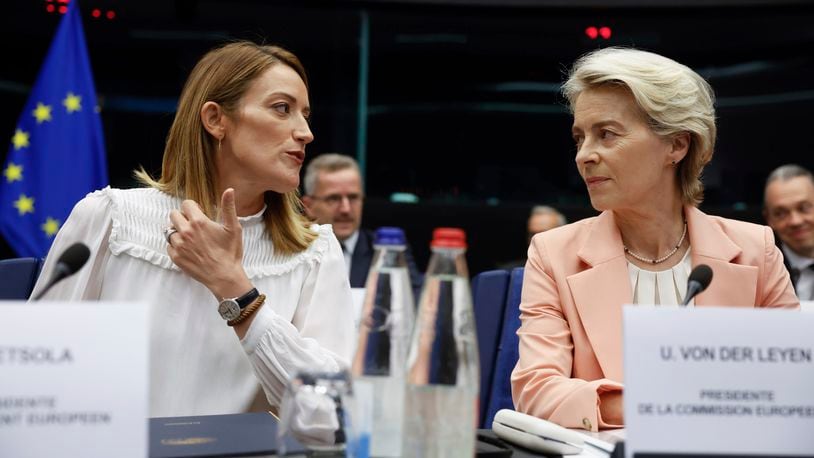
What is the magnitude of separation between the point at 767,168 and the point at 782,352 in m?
5.63

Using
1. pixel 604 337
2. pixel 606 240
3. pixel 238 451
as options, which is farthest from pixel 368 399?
pixel 606 240

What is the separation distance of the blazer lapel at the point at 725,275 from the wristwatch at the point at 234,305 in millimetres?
892

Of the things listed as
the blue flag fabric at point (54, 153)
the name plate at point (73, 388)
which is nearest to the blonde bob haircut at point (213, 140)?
the name plate at point (73, 388)

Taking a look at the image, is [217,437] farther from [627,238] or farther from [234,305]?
[627,238]

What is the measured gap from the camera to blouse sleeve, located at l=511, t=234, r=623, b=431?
1.68m

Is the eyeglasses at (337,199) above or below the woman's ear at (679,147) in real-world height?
above

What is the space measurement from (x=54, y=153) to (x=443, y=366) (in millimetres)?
4053

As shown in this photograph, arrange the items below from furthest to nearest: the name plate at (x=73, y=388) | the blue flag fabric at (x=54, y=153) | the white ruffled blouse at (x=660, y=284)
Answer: the blue flag fabric at (x=54, y=153), the white ruffled blouse at (x=660, y=284), the name plate at (x=73, y=388)

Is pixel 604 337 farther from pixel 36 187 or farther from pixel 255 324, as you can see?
pixel 36 187

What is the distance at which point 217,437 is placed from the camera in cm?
133

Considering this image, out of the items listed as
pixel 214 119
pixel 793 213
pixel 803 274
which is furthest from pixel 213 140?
pixel 793 213

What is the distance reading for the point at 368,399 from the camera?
44.4 inches

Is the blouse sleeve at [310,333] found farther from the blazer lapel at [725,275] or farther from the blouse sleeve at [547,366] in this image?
the blazer lapel at [725,275]

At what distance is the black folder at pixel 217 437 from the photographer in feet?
4.03
